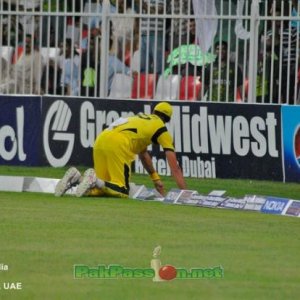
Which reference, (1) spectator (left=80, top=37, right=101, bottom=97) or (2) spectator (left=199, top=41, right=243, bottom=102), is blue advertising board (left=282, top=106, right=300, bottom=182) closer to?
(2) spectator (left=199, top=41, right=243, bottom=102)

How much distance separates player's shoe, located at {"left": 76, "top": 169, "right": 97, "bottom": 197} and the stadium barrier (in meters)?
3.54

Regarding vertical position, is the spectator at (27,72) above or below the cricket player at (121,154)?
above

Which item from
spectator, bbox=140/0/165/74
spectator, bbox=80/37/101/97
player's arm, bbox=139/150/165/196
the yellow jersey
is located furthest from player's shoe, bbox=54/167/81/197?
spectator, bbox=80/37/101/97

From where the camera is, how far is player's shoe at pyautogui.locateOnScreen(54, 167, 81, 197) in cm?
1867

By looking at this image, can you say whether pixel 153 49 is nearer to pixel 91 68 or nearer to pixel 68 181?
pixel 91 68

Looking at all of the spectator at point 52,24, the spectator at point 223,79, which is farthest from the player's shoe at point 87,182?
the spectator at point 52,24

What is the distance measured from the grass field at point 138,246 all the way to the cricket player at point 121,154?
333mm

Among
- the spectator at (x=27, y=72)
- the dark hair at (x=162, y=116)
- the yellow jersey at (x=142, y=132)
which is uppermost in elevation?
the spectator at (x=27, y=72)

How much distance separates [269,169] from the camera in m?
21.5

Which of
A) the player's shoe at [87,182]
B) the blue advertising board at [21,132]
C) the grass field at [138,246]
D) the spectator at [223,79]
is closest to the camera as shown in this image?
the grass field at [138,246]

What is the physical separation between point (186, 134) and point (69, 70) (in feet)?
7.82

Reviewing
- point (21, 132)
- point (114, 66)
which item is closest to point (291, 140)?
point (114, 66)

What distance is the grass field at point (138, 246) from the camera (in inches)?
437

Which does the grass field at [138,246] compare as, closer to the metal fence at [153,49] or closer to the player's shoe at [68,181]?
the player's shoe at [68,181]
